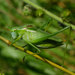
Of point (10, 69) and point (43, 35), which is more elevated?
point (43, 35)

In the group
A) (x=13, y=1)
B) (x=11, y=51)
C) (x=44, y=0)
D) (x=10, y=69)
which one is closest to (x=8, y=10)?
(x=13, y=1)

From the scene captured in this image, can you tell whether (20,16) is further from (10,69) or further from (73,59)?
(73,59)

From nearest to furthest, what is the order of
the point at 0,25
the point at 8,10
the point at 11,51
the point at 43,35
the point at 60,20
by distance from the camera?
the point at 43,35 → the point at 60,20 → the point at 11,51 → the point at 0,25 → the point at 8,10

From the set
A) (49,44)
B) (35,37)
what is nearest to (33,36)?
(35,37)

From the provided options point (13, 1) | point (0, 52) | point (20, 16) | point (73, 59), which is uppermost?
point (13, 1)

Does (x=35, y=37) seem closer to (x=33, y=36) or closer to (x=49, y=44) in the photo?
(x=33, y=36)

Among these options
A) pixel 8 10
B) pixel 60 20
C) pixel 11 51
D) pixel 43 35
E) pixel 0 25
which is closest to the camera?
pixel 43 35

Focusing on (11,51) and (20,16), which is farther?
(20,16)

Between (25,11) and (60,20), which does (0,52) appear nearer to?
(25,11)
